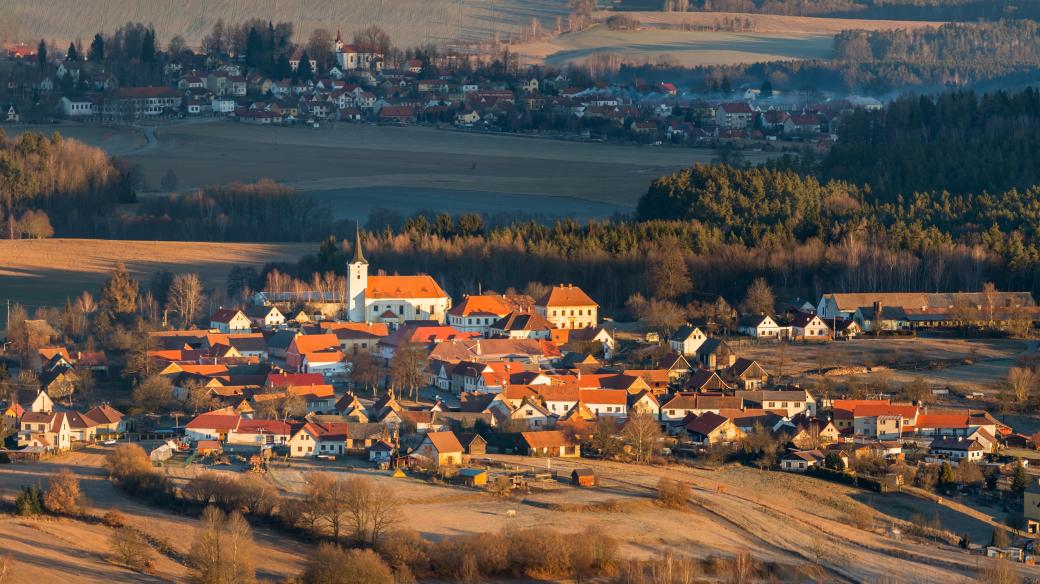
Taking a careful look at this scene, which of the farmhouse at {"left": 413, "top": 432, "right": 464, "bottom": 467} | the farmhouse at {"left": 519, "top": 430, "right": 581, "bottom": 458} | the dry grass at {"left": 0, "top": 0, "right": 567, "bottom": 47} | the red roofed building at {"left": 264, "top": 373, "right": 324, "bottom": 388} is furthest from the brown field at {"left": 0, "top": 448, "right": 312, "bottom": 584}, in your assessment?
the dry grass at {"left": 0, "top": 0, "right": 567, "bottom": 47}

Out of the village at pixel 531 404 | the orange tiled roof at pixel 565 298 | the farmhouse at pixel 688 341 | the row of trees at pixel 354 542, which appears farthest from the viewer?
the orange tiled roof at pixel 565 298

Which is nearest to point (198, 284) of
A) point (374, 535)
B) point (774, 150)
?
point (374, 535)

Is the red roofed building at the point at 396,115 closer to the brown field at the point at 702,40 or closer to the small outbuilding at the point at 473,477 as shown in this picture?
the brown field at the point at 702,40

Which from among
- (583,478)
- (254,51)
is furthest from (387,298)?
(254,51)

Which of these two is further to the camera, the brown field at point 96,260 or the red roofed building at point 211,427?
the brown field at point 96,260

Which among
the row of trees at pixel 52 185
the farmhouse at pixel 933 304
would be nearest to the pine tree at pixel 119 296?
the row of trees at pixel 52 185

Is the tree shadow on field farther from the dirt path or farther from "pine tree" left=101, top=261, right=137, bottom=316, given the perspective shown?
"pine tree" left=101, top=261, right=137, bottom=316
